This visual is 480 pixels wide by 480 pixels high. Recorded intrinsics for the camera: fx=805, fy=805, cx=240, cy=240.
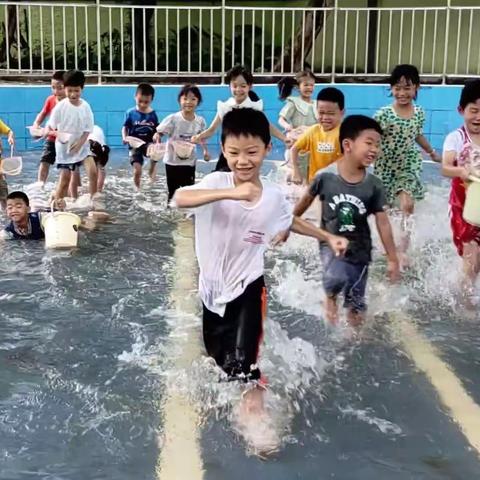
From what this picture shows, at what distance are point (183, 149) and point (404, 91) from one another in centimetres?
276

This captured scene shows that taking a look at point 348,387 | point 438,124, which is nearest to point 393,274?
point 348,387

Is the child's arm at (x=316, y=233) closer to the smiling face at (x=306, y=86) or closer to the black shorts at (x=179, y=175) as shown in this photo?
the black shorts at (x=179, y=175)

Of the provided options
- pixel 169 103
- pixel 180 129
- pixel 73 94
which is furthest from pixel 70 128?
pixel 169 103

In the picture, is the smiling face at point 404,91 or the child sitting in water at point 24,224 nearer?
the smiling face at point 404,91

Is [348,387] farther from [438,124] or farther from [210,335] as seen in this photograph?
[438,124]

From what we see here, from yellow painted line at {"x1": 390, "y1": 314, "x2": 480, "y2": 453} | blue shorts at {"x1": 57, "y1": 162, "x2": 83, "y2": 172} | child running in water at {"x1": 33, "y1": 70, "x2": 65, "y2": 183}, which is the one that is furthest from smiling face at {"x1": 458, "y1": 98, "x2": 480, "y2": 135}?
child running in water at {"x1": 33, "y1": 70, "x2": 65, "y2": 183}

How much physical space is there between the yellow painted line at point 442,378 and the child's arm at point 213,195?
58.3 inches

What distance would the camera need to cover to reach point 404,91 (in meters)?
6.27

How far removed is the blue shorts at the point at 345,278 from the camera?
4723 millimetres

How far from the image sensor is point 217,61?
1662cm

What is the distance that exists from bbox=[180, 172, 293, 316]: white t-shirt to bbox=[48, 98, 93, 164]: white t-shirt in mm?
5199

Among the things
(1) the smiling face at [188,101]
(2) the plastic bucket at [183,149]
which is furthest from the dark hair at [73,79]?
(2) the plastic bucket at [183,149]

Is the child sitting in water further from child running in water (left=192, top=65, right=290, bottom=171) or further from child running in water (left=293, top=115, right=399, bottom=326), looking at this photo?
child running in water (left=293, top=115, right=399, bottom=326)

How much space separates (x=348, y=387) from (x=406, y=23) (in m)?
12.5
